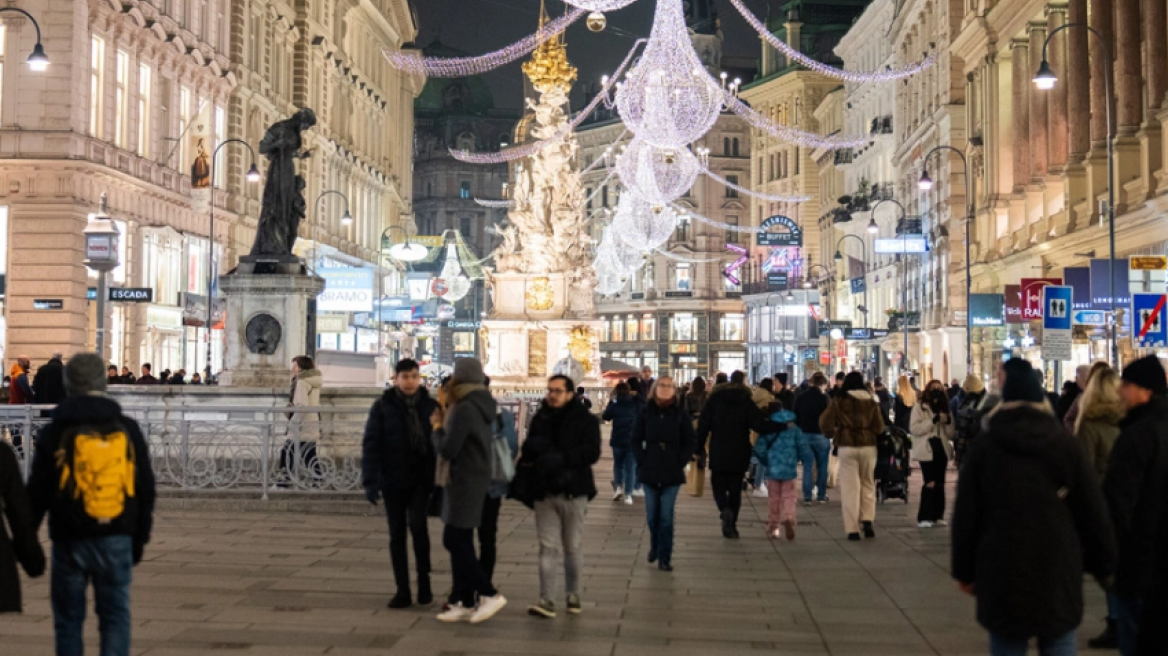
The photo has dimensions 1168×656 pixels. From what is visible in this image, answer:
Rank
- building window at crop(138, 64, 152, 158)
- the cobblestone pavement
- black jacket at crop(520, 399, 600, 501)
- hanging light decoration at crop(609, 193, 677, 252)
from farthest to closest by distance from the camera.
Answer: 1. hanging light decoration at crop(609, 193, 677, 252)
2. building window at crop(138, 64, 152, 158)
3. black jacket at crop(520, 399, 600, 501)
4. the cobblestone pavement

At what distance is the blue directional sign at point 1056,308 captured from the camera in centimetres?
2630

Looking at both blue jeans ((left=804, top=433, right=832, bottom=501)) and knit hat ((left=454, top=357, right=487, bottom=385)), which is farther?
blue jeans ((left=804, top=433, right=832, bottom=501))

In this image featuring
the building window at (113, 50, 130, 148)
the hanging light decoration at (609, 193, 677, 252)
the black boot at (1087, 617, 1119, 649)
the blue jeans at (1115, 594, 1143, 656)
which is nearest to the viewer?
the blue jeans at (1115, 594, 1143, 656)

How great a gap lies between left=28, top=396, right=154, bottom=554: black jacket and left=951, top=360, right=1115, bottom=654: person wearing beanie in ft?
12.9

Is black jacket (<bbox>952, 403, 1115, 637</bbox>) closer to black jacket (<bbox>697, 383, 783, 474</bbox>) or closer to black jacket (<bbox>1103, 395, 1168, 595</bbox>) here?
black jacket (<bbox>1103, 395, 1168, 595</bbox>)

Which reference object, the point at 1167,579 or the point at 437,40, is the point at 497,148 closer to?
the point at 437,40

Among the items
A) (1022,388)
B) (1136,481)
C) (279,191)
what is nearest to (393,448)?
(1136,481)

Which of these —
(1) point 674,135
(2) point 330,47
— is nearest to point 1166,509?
(1) point 674,135

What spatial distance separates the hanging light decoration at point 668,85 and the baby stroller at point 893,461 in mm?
11667

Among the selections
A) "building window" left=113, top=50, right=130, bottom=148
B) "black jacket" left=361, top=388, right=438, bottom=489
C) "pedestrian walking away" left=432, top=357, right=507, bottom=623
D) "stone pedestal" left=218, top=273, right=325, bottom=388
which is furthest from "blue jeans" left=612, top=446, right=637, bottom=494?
"building window" left=113, top=50, right=130, bottom=148

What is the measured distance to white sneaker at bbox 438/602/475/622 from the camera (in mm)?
11477

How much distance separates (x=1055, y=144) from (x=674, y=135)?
36.5 ft

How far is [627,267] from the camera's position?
337ft

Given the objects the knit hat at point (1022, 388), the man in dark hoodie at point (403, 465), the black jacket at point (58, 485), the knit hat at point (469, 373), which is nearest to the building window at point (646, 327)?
the man in dark hoodie at point (403, 465)
